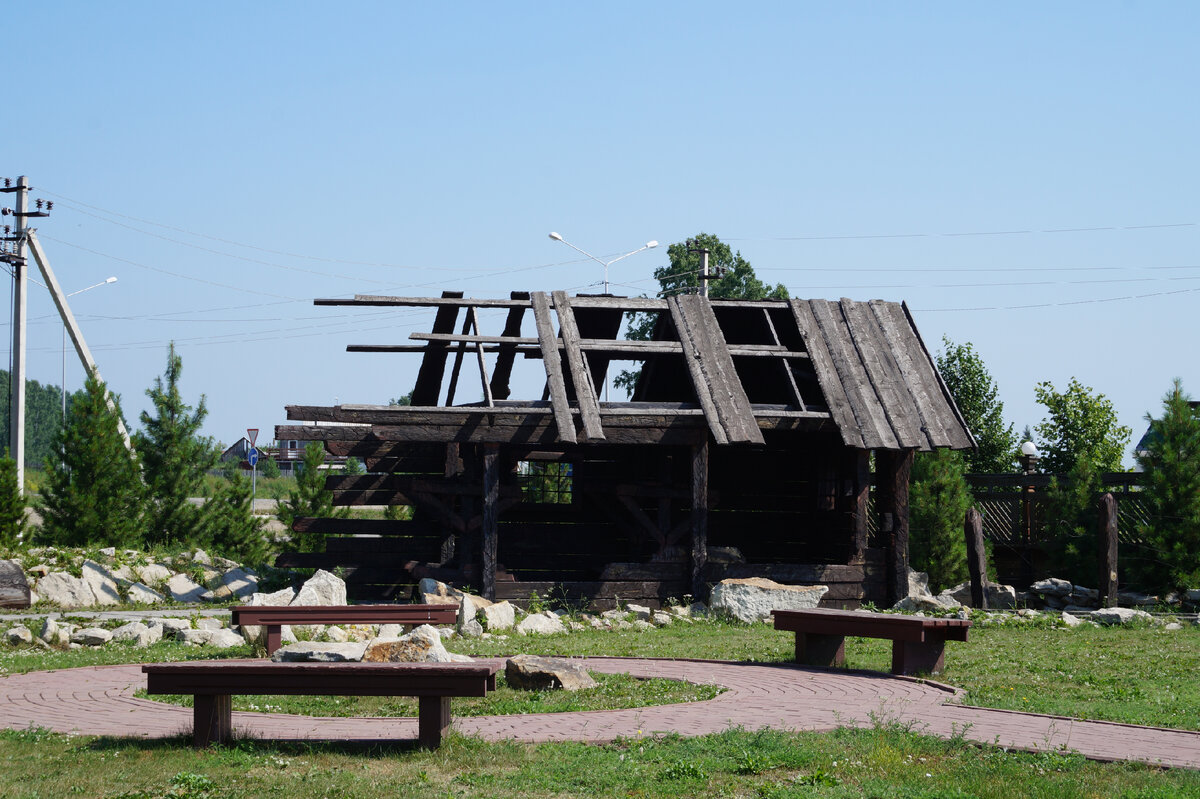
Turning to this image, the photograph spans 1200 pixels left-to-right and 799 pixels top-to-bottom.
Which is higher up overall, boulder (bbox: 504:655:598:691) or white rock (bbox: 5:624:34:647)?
boulder (bbox: 504:655:598:691)

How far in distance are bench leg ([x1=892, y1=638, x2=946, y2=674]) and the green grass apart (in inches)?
80.1

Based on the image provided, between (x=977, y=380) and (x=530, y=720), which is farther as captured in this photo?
(x=977, y=380)

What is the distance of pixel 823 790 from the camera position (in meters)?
6.49

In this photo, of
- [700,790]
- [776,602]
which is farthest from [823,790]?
[776,602]

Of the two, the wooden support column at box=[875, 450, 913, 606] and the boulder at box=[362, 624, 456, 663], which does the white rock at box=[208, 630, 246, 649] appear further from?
the wooden support column at box=[875, 450, 913, 606]

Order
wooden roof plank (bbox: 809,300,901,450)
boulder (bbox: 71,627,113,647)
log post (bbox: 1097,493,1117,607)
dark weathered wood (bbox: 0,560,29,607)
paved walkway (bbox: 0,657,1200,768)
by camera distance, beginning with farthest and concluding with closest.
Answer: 1. log post (bbox: 1097,493,1117,607)
2. wooden roof plank (bbox: 809,300,901,450)
3. dark weathered wood (bbox: 0,560,29,607)
4. boulder (bbox: 71,627,113,647)
5. paved walkway (bbox: 0,657,1200,768)

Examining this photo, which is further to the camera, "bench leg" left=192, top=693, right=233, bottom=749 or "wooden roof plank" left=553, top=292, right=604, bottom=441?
"wooden roof plank" left=553, top=292, right=604, bottom=441

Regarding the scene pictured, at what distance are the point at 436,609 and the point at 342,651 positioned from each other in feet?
10.4

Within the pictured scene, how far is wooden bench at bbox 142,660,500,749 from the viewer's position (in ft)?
24.8

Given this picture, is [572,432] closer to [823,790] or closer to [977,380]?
[823,790]

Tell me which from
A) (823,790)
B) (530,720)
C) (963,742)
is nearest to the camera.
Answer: (823,790)

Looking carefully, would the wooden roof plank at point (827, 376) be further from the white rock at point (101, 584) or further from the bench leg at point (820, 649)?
the white rock at point (101, 584)

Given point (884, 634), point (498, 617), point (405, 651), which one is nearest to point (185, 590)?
point (498, 617)

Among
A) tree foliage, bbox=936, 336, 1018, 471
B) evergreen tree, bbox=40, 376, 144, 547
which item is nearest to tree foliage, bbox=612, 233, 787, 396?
tree foliage, bbox=936, 336, 1018, 471
